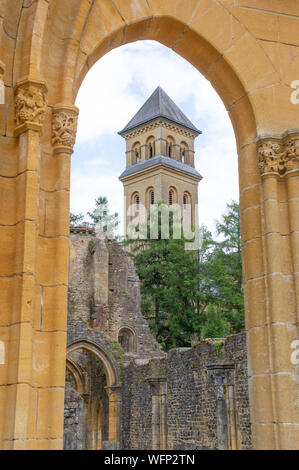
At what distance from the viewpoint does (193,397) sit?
16.2m

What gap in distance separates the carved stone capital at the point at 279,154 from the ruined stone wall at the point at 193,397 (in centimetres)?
907

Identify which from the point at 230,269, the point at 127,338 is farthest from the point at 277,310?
the point at 230,269

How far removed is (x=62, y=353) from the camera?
12.2 ft

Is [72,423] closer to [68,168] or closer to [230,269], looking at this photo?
[68,168]

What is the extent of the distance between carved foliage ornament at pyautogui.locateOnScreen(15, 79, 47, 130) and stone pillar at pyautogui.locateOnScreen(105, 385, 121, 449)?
19.7m

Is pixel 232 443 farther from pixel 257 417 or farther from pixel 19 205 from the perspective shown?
→ pixel 19 205

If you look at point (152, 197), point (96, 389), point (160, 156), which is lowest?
point (96, 389)

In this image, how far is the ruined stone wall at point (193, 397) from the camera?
13.4 metres

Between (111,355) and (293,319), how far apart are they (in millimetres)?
19662

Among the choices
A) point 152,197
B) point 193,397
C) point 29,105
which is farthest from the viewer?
point 152,197

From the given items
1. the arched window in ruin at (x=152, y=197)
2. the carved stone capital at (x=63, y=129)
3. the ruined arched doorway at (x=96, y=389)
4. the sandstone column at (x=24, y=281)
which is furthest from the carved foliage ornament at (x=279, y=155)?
the arched window in ruin at (x=152, y=197)

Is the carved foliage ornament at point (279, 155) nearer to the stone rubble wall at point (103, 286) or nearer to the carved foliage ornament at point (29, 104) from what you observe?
the carved foliage ornament at point (29, 104)

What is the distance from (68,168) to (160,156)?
54.3 metres

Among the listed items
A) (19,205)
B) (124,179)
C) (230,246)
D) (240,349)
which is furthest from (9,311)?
(124,179)
